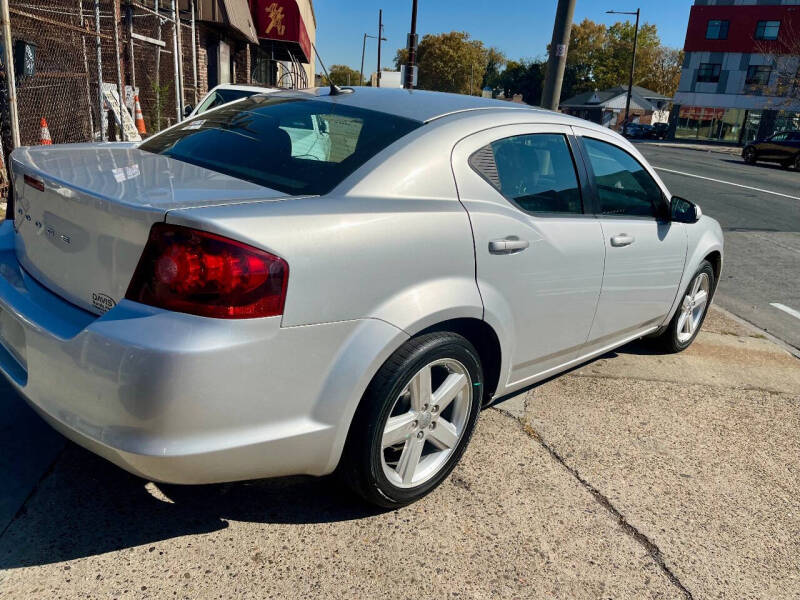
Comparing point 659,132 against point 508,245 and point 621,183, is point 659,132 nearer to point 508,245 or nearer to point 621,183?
point 621,183

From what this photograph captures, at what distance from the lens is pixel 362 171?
8.45 ft

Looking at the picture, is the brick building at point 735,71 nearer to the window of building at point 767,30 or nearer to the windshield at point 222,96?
the window of building at point 767,30

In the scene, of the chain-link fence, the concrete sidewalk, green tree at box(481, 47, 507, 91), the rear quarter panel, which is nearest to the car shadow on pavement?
the concrete sidewalk

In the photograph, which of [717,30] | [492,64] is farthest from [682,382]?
[492,64]

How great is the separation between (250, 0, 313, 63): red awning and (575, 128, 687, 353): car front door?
20.5 m

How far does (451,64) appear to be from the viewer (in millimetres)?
97812

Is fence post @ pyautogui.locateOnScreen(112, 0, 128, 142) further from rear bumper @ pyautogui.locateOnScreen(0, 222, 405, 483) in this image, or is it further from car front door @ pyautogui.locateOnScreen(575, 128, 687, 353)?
rear bumper @ pyautogui.locateOnScreen(0, 222, 405, 483)

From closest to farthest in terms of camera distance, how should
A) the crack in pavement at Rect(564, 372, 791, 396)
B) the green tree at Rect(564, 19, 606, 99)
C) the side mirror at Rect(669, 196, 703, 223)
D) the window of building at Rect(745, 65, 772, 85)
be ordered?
the side mirror at Rect(669, 196, 703, 223) → the crack in pavement at Rect(564, 372, 791, 396) → the window of building at Rect(745, 65, 772, 85) → the green tree at Rect(564, 19, 606, 99)

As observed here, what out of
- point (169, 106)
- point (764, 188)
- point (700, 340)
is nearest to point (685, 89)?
point (764, 188)

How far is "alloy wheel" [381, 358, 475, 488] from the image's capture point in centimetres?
261

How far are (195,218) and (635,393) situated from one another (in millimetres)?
3032

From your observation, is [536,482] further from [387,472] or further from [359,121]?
[359,121]

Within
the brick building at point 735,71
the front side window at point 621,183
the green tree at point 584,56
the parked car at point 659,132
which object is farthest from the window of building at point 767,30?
the front side window at point 621,183

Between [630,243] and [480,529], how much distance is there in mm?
1798
